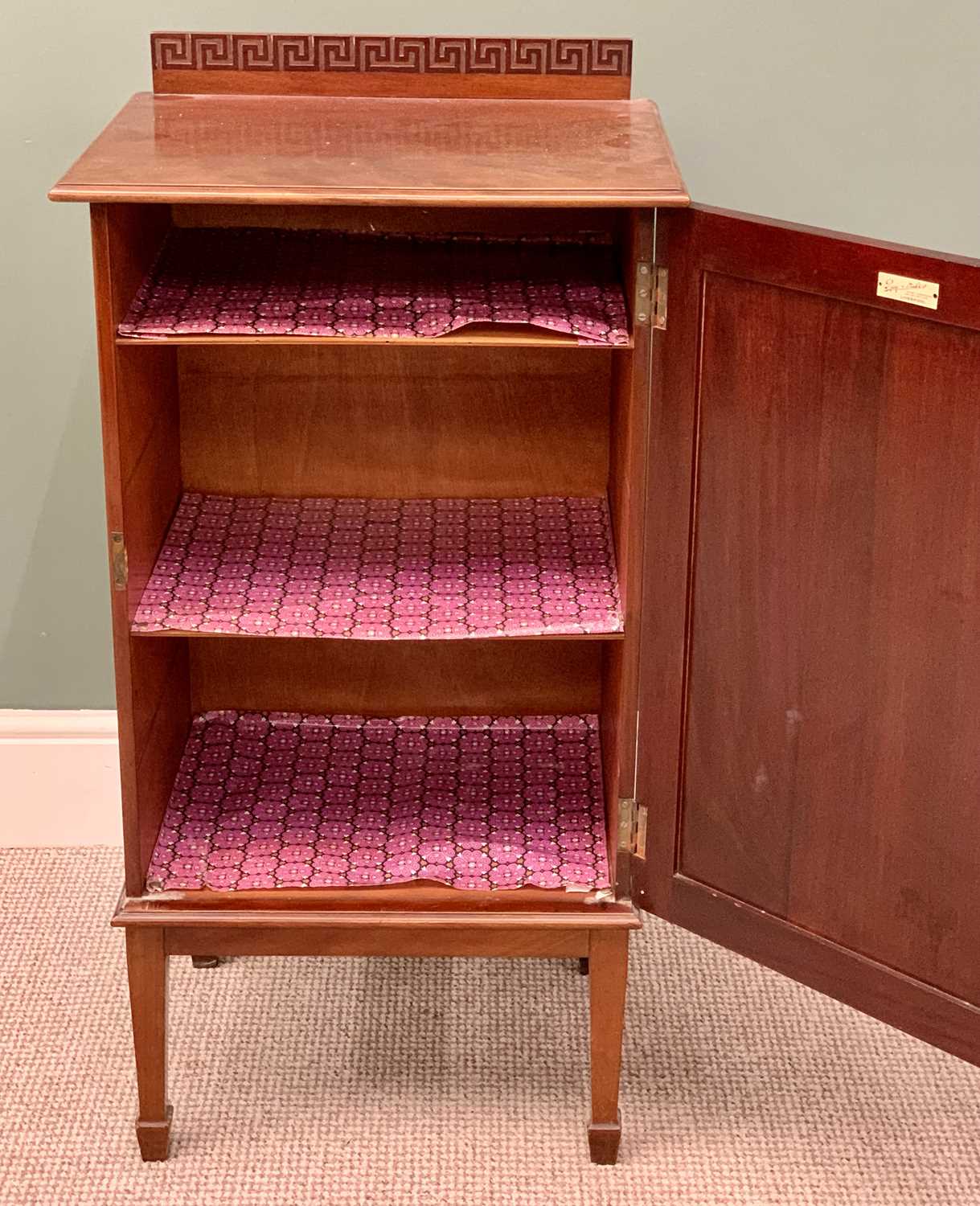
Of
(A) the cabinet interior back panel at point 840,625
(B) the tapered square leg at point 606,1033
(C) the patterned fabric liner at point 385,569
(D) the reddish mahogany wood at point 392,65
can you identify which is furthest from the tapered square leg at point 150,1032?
(D) the reddish mahogany wood at point 392,65

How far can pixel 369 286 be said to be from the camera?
166cm

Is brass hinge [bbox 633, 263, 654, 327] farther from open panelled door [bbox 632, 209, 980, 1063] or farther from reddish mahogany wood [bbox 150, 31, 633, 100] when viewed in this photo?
reddish mahogany wood [bbox 150, 31, 633, 100]

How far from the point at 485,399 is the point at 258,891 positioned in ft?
2.03

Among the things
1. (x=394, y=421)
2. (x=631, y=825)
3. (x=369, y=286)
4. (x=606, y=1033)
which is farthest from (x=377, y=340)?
(x=606, y=1033)

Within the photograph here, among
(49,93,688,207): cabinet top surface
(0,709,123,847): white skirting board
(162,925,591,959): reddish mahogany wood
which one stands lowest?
(0,709,123,847): white skirting board

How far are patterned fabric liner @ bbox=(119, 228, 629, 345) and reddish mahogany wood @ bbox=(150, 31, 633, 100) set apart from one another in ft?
0.57

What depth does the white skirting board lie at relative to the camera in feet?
7.75

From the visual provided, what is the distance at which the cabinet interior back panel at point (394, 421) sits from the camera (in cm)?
188

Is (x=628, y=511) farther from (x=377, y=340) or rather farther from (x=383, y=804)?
(x=383, y=804)

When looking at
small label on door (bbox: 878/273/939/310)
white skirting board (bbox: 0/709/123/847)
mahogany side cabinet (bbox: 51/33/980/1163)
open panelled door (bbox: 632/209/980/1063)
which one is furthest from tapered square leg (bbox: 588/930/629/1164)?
white skirting board (bbox: 0/709/123/847)

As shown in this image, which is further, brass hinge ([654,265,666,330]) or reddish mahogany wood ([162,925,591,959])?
reddish mahogany wood ([162,925,591,959])

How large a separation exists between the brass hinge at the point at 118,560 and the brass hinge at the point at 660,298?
0.56 m

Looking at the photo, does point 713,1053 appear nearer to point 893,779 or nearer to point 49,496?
point 893,779

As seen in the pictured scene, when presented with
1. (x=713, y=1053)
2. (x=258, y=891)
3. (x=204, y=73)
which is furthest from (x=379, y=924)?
(x=204, y=73)
